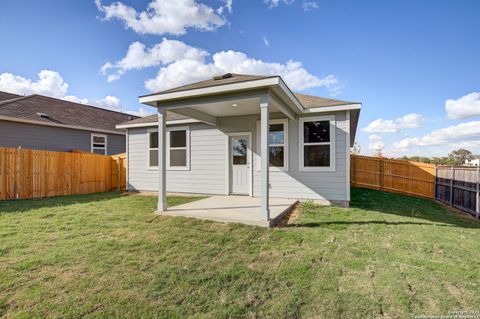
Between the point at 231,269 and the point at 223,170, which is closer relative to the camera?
the point at 231,269

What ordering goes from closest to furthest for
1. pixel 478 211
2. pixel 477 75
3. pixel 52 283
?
pixel 52 283, pixel 478 211, pixel 477 75

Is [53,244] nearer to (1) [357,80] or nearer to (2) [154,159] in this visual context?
(2) [154,159]

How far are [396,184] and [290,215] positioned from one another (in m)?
8.41

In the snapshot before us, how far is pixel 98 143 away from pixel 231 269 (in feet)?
44.6

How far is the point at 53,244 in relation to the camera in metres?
3.71

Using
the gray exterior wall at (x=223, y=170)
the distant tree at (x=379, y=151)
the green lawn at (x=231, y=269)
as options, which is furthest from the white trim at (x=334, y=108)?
the distant tree at (x=379, y=151)

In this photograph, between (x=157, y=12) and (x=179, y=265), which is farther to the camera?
(x=157, y=12)

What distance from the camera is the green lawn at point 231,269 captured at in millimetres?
2270

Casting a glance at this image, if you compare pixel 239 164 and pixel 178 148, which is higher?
pixel 178 148

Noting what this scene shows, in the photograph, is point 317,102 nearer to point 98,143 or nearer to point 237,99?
point 237,99

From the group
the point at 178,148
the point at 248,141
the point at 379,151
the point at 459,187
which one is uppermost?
the point at 379,151

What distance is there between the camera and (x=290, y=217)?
5605mm

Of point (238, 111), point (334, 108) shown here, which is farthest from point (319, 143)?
point (238, 111)

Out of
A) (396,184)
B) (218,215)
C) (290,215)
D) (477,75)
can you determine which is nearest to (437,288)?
(290,215)
